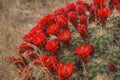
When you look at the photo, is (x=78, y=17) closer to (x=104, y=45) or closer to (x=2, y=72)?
(x=104, y=45)

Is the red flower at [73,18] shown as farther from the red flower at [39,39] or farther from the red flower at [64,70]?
the red flower at [64,70]

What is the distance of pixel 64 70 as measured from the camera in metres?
3.29

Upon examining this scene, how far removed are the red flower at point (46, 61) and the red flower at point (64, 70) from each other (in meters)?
0.09

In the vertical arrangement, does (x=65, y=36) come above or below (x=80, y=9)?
below

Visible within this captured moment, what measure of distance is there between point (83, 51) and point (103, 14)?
1.39 ft

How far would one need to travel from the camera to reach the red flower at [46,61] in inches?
134

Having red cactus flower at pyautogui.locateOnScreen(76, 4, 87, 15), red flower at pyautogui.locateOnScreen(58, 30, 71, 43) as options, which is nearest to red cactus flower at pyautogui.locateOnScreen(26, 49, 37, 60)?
red flower at pyautogui.locateOnScreen(58, 30, 71, 43)

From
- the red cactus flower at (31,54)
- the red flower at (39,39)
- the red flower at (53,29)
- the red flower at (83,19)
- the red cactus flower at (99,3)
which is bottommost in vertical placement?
the red cactus flower at (31,54)

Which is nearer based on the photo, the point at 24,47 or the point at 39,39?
the point at 39,39

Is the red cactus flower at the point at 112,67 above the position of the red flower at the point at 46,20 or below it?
below

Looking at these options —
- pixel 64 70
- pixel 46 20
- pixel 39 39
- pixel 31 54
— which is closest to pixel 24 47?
pixel 31 54

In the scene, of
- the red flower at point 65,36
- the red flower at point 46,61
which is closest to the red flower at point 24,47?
the red flower at point 46,61

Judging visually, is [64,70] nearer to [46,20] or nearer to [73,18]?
[73,18]

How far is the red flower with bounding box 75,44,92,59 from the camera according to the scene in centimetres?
333
